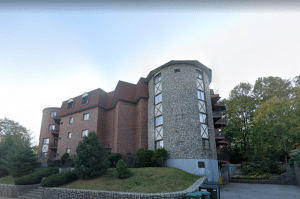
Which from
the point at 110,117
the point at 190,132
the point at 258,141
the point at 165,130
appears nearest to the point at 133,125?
the point at 110,117

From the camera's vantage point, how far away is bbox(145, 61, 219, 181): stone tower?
17581 millimetres

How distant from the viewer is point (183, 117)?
741 inches

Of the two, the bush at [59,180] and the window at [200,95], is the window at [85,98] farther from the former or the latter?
the window at [200,95]

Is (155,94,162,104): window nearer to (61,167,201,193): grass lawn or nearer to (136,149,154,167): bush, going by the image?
(136,149,154,167): bush

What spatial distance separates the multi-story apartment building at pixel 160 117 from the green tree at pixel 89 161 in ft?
21.9

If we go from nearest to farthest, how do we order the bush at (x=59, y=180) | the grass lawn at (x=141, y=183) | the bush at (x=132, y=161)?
the grass lawn at (x=141, y=183), the bush at (x=59, y=180), the bush at (x=132, y=161)

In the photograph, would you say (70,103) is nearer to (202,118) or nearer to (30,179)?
(30,179)

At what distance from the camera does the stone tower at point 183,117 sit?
17.6m

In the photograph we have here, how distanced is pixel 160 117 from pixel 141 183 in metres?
9.58

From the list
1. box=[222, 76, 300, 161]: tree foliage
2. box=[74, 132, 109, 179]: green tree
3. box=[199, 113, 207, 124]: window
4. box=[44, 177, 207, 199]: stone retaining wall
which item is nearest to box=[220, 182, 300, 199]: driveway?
box=[44, 177, 207, 199]: stone retaining wall

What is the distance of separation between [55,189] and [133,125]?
38.3ft

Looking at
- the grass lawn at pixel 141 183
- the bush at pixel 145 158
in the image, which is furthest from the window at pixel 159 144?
the grass lawn at pixel 141 183

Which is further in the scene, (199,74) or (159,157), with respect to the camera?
(199,74)

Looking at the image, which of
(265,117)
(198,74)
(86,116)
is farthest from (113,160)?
(265,117)
